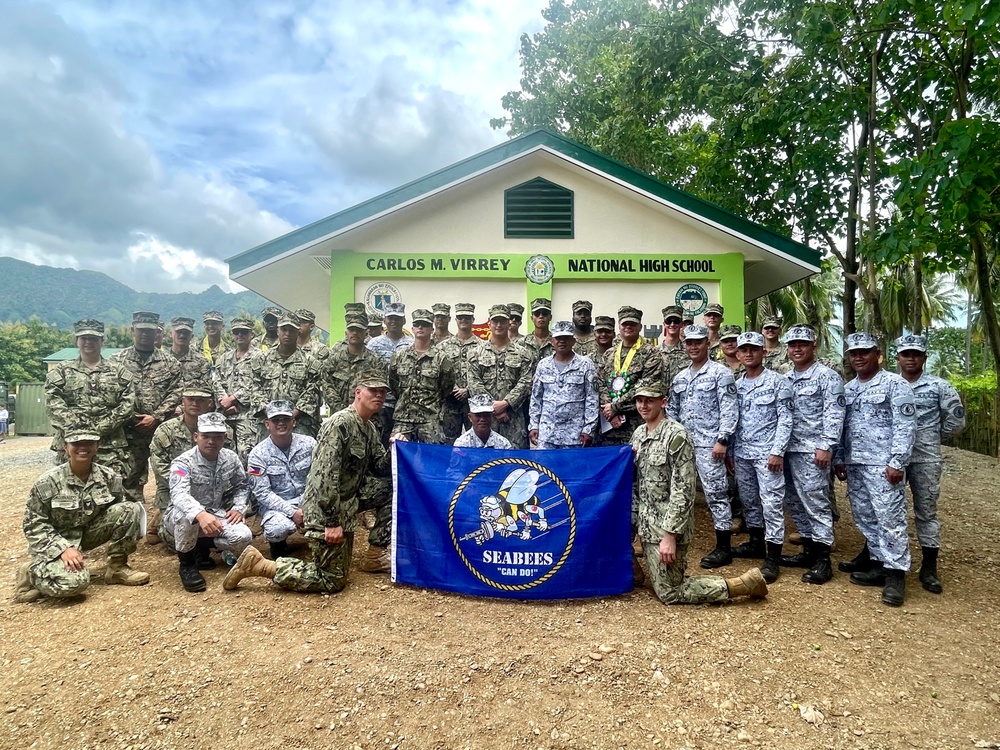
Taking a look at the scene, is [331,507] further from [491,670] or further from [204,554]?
[491,670]

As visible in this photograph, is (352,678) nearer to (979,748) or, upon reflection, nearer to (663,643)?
(663,643)

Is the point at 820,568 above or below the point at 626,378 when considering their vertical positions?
below

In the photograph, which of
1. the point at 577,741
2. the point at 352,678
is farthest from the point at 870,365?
the point at 352,678

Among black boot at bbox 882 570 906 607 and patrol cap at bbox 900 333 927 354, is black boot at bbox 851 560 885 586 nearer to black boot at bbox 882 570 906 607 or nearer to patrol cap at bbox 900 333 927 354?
black boot at bbox 882 570 906 607

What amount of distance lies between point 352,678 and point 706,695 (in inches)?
77.8

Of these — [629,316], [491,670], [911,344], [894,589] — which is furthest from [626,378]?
[491,670]

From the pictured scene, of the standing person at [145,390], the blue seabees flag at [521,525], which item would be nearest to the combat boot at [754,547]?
the blue seabees flag at [521,525]

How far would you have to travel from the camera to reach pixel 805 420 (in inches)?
188

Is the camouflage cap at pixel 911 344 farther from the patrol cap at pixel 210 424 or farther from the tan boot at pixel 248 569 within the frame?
the patrol cap at pixel 210 424

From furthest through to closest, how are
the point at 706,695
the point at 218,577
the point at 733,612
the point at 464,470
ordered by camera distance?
1. the point at 218,577
2. the point at 464,470
3. the point at 733,612
4. the point at 706,695

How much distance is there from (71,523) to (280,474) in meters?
1.55

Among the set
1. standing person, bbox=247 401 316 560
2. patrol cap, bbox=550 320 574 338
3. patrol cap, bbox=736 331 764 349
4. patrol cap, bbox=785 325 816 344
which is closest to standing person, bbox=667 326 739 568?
patrol cap, bbox=736 331 764 349

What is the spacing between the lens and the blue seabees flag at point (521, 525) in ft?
A: 13.8

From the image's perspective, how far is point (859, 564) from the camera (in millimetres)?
4855
